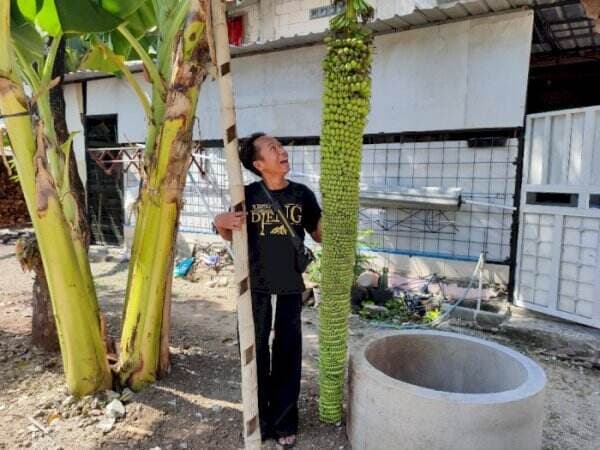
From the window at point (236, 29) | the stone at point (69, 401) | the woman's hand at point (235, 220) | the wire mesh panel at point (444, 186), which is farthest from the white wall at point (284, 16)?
the stone at point (69, 401)

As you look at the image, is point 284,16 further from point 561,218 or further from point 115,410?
point 115,410

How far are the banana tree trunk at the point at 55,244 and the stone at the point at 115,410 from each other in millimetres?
188

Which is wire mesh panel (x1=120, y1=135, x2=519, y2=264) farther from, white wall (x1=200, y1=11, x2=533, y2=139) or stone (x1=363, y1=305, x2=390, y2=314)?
stone (x1=363, y1=305, x2=390, y2=314)

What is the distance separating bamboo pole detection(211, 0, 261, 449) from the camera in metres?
1.89

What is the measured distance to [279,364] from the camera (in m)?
2.71

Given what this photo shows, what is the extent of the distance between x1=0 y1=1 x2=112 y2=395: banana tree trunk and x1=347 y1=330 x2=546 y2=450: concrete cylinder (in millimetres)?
1763

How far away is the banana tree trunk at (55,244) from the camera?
2.58 metres

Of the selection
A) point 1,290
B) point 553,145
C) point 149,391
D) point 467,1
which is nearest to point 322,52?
point 467,1

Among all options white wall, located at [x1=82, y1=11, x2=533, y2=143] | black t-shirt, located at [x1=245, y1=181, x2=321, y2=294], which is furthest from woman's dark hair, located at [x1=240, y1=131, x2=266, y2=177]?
white wall, located at [x1=82, y1=11, x2=533, y2=143]

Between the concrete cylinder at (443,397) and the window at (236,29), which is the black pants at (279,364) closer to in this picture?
the concrete cylinder at (443,397)

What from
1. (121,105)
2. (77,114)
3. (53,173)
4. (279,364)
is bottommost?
(279,364)

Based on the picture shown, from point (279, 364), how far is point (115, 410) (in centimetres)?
114

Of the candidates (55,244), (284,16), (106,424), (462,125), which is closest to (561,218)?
(462,125)

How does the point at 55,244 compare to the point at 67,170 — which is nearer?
the point at 55,244
